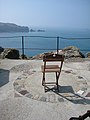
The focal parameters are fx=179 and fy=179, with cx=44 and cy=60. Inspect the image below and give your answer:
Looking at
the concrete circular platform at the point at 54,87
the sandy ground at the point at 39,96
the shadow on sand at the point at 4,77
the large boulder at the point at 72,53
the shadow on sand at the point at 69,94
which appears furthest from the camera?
the large boulder at the point at 72,53

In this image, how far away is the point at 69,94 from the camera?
12.9ft

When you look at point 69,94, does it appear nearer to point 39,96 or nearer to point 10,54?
point 39,96

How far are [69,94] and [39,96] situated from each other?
0.67 meters

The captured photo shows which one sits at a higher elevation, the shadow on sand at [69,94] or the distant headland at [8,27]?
the distant headland at [8,27]

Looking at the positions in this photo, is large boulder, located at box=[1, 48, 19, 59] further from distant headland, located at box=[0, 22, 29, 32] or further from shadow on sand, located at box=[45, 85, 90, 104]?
distant headland, located at box=[0, 22, 29, 32]

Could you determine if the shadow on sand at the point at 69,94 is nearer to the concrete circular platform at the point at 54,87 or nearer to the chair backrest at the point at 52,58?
the concrete circular platform at the point at 54,87

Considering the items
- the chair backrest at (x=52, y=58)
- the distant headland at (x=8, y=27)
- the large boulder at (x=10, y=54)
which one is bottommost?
the large boulder at (x=10, y=54)

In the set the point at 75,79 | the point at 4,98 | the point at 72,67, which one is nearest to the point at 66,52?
the point at 72,67

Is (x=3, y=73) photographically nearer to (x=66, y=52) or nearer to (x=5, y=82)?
(x=5, y=82)

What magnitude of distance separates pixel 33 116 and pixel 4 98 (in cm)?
94

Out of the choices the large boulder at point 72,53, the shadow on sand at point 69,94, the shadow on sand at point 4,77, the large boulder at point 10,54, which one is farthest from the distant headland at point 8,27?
the shadow on sand at point 69,94

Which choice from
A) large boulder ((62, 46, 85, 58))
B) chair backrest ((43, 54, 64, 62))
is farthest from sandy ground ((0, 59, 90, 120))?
large boulder ((62, 46, 85, 58))

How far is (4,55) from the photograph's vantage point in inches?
321

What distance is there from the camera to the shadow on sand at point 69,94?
361cm
